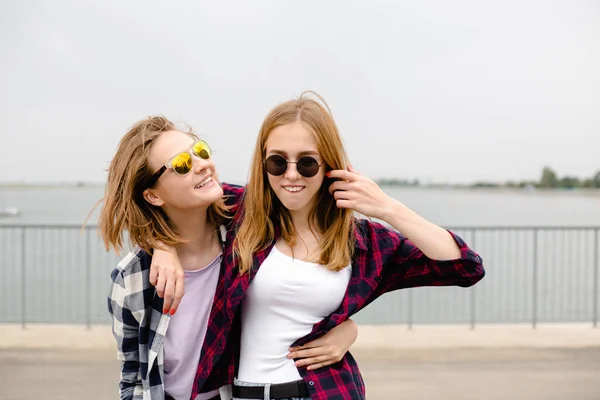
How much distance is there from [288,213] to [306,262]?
6.8 inches

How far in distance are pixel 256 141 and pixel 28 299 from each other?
6.84 meters

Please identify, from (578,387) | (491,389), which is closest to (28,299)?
(491,389)

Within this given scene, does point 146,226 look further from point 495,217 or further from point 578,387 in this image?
point 495,217

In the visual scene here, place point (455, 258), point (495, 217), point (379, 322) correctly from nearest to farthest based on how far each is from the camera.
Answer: point (455, 258) → point (379, 322) → point (495, 217)

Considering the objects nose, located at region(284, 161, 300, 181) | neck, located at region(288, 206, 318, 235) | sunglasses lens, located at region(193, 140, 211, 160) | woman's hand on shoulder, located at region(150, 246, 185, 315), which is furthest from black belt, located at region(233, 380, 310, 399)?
sunglasses lens, located at region(193, 140, 211, 160)

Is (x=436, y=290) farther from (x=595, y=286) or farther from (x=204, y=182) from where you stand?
(x=204, y=182)

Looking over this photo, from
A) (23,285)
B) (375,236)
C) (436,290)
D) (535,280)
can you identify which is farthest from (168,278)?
(436,290)

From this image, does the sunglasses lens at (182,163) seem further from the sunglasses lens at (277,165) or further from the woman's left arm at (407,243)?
the woman's left arm at (407,243)

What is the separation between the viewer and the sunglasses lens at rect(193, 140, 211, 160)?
167 centimetres

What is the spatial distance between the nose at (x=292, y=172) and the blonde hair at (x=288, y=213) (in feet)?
0.29

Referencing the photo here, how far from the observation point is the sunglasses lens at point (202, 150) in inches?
65.6

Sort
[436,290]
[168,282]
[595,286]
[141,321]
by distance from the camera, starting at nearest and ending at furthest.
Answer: [168,282] → [141,321] → [595,286] → [436,290]

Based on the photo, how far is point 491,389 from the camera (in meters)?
4.29

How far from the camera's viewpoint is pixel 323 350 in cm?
154
